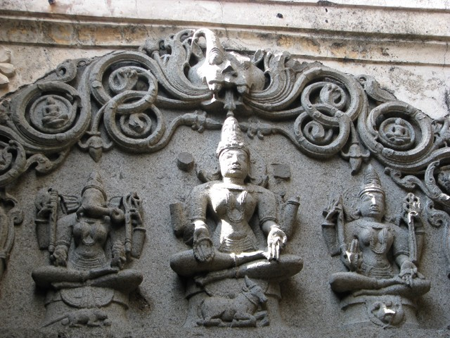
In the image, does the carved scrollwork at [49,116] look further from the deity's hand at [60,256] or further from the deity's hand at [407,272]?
the deity's hand at [407,272]

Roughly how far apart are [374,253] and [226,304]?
0.99 m

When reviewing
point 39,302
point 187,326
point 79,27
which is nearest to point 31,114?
point 79,27

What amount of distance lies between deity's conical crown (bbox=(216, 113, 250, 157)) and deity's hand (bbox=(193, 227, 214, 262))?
650mm

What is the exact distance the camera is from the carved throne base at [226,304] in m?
4.84

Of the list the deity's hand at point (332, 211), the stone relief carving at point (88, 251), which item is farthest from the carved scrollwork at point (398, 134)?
the stone relief carving at point (88, 251)

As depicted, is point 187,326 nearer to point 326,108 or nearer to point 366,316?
point 366,316

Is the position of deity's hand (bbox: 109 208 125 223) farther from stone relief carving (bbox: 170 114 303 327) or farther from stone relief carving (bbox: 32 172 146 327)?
stone relief carving (bbox: 170 114 303 327)

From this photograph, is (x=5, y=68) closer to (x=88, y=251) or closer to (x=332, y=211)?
(x=88, y=251)

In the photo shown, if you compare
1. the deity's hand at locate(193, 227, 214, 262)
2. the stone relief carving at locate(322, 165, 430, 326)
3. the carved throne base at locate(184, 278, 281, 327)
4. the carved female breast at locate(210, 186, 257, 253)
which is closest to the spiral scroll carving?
the stone relief carving at locate(322, 165, 430, 326)

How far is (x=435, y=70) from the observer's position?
628 cm

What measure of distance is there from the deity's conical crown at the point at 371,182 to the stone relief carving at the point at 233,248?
0.48 m

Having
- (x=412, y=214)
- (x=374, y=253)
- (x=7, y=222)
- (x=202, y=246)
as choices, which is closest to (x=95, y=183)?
(x=7, y=222)

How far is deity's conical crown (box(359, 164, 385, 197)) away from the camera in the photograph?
5.55 meters

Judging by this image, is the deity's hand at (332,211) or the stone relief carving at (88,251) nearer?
the stone relief carving at (88,251)
